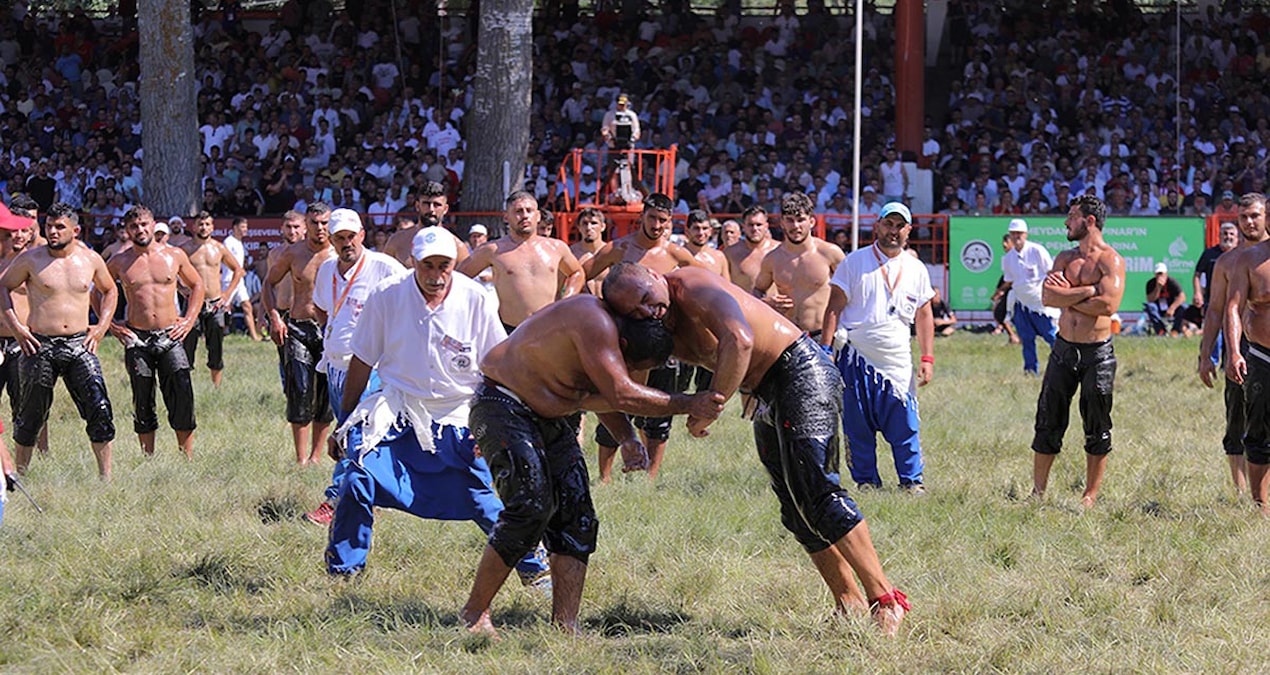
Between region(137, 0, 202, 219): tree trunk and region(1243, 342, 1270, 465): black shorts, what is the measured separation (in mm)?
15903

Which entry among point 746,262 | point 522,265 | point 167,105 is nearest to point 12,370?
point 522,265

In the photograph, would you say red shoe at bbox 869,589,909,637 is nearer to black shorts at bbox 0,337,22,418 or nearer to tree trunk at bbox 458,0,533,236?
black shorts at bbox 0,337,22,418

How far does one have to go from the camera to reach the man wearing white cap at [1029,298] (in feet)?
51.8

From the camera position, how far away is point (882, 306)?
9945 mm

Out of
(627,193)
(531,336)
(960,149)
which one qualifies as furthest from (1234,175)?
(531,336)

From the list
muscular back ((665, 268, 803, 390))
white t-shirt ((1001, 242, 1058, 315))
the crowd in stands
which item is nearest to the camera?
muscular back ((665, 268, 803, 390))

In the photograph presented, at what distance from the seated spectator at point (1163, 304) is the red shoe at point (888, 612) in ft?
47.4

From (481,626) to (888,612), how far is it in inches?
60.2

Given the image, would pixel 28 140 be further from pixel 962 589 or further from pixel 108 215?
pixel 962 589

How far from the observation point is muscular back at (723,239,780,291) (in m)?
12.8

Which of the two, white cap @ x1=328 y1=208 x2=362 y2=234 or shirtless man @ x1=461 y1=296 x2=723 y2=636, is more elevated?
white cap @ x1=328 y1=208 x2=362 y2=234

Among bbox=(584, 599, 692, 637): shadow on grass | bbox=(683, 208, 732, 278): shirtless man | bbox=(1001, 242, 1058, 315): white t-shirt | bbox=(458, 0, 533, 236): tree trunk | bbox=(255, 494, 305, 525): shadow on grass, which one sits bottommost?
bbox=(584, 599, 692, 637): shadow on grass

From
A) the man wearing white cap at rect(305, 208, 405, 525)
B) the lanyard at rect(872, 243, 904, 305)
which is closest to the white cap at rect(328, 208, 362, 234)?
the man wearing white cap at rect(305, 208, 405, 525)

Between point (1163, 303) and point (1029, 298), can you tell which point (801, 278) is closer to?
point (1029, 298)
